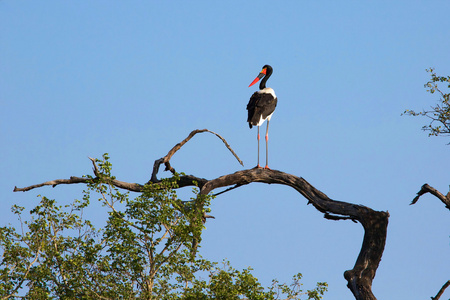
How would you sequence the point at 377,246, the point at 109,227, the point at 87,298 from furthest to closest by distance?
the point at 377,246, the point at 109,227, the point at 87,298

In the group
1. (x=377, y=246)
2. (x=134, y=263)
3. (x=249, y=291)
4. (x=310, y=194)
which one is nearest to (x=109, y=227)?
(x=134, y=263)

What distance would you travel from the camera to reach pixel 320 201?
561 inches

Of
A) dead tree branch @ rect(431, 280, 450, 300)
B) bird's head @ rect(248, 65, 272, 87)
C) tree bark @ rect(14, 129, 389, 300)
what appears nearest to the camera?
dead tree branch @ rect(431, 280, 450, 300)

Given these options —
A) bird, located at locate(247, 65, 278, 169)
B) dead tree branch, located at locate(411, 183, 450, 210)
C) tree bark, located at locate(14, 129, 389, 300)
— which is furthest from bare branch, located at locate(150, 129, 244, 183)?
dead tree branch, located at locate(411, 183, 450, 210)

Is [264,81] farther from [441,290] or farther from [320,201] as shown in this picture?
[441,290]

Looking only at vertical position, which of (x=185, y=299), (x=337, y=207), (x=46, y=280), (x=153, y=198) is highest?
(x=337, y=207)

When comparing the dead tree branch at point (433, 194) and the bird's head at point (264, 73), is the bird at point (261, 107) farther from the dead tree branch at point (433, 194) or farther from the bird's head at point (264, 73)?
the dead tree branch at point (433, 194)

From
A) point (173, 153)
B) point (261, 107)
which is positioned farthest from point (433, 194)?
point (173, 153)

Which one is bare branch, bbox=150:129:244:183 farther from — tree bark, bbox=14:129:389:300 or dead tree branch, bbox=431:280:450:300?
dead tree branch, bbox=431:280:450:300

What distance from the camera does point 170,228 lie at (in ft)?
37.0

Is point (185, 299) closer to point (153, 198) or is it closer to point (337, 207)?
point (153, 198)

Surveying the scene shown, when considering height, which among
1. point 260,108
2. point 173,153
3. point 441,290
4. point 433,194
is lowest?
point 441,290

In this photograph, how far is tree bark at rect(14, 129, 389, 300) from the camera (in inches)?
531

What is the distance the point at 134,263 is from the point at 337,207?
503 centimetres
